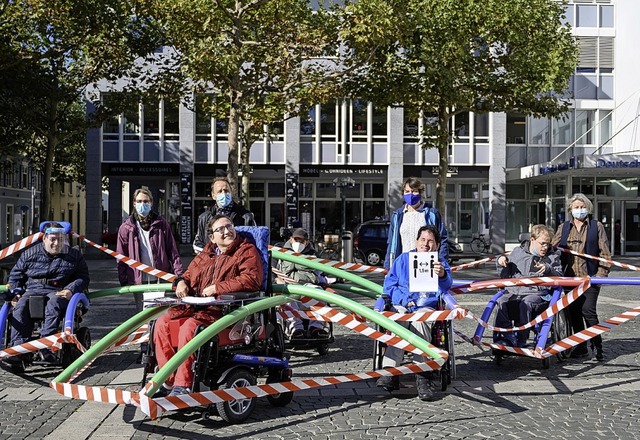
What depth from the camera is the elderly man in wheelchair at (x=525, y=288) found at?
8508 millimetres

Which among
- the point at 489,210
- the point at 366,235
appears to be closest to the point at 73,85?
the point at 366,235

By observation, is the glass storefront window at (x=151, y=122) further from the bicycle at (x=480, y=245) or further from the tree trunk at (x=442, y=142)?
the bicycle at (x=480, y=245)

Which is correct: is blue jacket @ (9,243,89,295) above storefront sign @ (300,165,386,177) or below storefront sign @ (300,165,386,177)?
below

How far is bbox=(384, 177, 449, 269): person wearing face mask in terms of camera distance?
852 cm

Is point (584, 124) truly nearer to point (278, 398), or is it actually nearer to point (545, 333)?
point (545, 333)

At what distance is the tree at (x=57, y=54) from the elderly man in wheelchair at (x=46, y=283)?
14058mm

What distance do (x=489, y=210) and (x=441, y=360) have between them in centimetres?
3316

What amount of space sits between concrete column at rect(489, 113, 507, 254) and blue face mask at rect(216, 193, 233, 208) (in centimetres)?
3134

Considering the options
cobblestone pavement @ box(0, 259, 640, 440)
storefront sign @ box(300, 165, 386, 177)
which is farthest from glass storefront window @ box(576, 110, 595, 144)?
cobblestone pavement @ box(0, 259, 640, 440)

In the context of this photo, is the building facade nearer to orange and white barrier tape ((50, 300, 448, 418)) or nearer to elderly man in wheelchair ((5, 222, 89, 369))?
elderly man in wheelchair ((5, 222, 89, 369))

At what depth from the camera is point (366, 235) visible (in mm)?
29016

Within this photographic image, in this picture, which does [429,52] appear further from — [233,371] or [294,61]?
[233,371]

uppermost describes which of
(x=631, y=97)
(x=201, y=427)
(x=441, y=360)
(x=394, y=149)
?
(x=631, y=97)

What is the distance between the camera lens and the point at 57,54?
25.5 m
